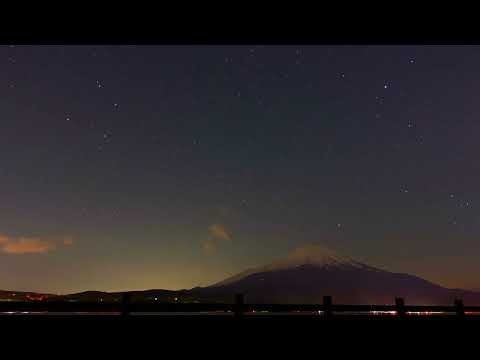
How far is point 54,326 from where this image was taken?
5.36 metres

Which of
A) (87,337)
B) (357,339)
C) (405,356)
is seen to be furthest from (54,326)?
(405,356)

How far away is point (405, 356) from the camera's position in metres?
4.18
